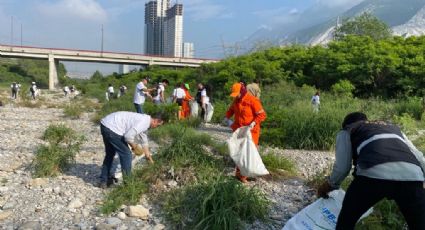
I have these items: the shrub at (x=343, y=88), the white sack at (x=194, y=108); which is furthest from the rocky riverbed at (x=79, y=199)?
the shrub at (x=343, y=88)

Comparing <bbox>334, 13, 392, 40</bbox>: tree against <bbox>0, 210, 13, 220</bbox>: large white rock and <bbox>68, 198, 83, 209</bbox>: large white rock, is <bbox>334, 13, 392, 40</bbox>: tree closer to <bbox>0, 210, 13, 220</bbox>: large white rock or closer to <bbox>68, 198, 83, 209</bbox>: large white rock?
<bbox>68, 198, 83, 209</bbox>: large white rock

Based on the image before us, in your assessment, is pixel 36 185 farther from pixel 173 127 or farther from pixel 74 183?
pixel 173 127

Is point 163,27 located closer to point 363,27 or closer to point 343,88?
point 363,27

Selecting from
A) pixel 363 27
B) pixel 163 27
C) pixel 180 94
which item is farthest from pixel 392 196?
pixel 163 27

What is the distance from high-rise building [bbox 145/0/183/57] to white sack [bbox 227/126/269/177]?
79.9 meters

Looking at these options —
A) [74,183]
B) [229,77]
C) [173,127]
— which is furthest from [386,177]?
[229,77]

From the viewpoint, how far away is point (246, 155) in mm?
6566

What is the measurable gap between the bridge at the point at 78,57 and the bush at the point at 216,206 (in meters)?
59.7

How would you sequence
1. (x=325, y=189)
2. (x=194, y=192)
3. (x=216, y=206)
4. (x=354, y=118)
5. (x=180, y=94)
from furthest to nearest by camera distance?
(x=180, y=94) < (x=194, y=192) < (x=216, y=206) < (x=325, y=189) < (x=354, y=118)

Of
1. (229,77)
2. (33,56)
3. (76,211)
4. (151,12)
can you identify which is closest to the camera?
(76,211)

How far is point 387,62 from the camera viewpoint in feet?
72.1

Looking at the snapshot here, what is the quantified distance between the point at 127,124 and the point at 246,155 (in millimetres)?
1755

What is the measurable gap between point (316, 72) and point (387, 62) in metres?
4.26

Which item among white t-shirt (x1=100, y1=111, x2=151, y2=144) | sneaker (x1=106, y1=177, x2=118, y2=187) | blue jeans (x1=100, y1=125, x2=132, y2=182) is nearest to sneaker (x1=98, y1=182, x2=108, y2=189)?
sneaker (x1=106, y1=177, x2=118, y2=187)
